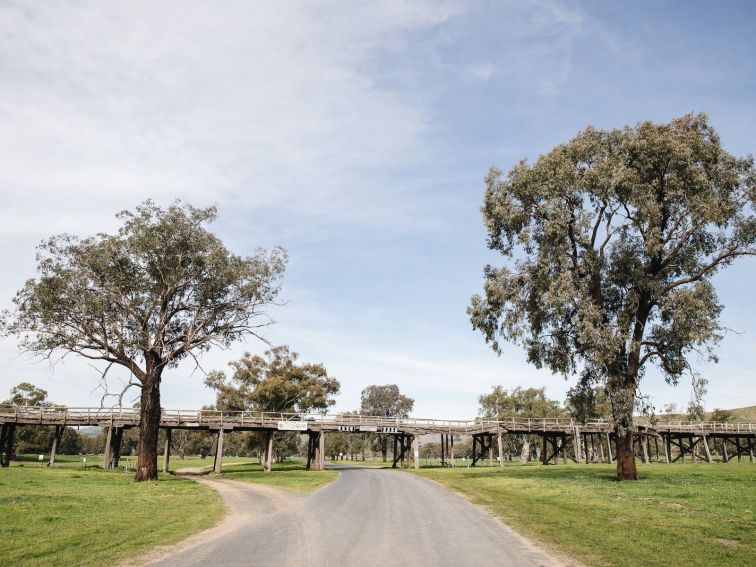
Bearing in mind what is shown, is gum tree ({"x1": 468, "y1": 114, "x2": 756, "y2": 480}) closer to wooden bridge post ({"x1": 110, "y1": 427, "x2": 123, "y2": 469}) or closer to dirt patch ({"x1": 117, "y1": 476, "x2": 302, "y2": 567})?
dirt patch ({"x1": 117, "y1": 476, "x2": 302, "y2": 567})

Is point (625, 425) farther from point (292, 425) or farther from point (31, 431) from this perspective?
point (31, 431)

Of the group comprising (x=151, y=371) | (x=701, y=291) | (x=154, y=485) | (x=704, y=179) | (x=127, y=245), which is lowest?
(x=154, y=485)

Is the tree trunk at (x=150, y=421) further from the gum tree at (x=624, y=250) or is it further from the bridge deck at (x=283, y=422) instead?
the gum tree at (x=624, y=250)

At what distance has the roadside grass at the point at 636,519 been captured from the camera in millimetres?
10672

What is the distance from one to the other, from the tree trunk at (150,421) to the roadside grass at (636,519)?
699 inches

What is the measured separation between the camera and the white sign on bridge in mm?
46109

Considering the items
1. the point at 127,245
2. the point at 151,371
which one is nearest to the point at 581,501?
the point at 151,371

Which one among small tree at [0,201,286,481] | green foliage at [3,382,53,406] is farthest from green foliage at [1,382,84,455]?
small tree at [0,201,286,481]

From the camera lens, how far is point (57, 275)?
97.3 feet

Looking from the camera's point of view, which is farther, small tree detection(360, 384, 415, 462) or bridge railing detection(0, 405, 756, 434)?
small tree detection(360, 384, 415, 462)

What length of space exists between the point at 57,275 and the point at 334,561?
2722 centimetres

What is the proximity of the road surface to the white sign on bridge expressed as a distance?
26855 mm

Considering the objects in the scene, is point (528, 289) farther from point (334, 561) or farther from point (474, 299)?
point (334, 561)

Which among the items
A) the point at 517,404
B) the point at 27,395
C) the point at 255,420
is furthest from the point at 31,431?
the point at 517,404
